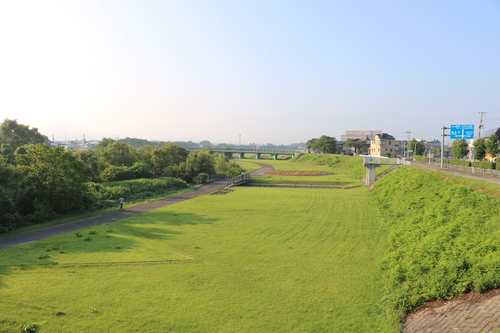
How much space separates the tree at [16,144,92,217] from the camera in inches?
963

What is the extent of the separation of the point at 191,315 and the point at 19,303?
19.1 feet

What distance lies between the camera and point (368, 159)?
43.0 meters

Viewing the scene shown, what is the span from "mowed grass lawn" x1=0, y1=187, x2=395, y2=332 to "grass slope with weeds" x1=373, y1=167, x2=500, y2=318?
3.53ft

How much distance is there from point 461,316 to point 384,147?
8783 centimetres

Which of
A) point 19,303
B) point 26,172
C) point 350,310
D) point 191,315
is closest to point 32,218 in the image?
point 26,172

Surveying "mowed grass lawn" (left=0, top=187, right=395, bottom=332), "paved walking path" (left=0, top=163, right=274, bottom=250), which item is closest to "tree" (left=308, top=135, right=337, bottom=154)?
"paved walking path" (left=0, top=163, right=274, bottom=250)

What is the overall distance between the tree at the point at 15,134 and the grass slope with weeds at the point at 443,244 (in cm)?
6724

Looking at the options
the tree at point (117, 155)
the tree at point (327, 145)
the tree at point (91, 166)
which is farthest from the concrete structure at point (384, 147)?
the tree at point (91, 166)

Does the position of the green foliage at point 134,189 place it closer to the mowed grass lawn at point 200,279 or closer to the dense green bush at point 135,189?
the dense green bush at point 135,189

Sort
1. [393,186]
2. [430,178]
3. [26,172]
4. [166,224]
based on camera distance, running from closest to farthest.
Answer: [166,224] → [26,172] → [430,178] → [393,186]

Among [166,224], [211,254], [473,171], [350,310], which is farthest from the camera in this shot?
[473,171]

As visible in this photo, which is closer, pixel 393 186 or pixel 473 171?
pixel 393 186

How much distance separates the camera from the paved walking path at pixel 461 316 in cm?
873

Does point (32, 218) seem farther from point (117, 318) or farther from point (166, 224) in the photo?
point (117, 318)
